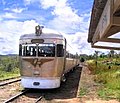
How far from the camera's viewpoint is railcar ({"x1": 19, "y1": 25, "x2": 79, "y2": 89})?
624 inches

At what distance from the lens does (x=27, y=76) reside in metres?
16.2

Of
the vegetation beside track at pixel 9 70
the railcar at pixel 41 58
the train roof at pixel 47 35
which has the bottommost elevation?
the vegetation beside track at pixel 9 70

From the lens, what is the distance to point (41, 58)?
1589 cm

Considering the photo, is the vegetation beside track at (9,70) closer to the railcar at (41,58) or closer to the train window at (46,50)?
the railcar at (41,58)

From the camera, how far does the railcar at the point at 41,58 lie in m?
15.9

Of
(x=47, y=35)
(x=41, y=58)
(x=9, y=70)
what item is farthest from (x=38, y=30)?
(x=9, y=70)

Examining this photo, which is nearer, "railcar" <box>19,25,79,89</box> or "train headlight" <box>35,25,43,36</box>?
"railcar" <box>19,25,79,89</box>

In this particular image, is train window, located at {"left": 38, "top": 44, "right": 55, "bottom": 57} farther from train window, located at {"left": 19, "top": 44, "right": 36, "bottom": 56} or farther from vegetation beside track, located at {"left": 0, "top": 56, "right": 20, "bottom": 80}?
vegetation beside track, located at {"left": 0, "top": 56, "right": 20, "bottom": 80}

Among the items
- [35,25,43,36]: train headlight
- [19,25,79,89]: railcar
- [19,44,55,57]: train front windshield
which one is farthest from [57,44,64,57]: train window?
[35,25,43,36]: train headlight

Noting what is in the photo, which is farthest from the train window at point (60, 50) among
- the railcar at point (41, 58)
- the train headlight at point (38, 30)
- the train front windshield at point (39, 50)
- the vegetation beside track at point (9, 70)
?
the vegetation beside track at point (9, 70)

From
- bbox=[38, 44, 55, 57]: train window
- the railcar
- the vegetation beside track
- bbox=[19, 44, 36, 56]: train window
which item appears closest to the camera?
the railcar

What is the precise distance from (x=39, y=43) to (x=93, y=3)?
342cm

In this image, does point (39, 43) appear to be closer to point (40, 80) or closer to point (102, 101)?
point (40, 80)

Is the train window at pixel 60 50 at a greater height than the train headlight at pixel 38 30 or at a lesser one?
lesser
